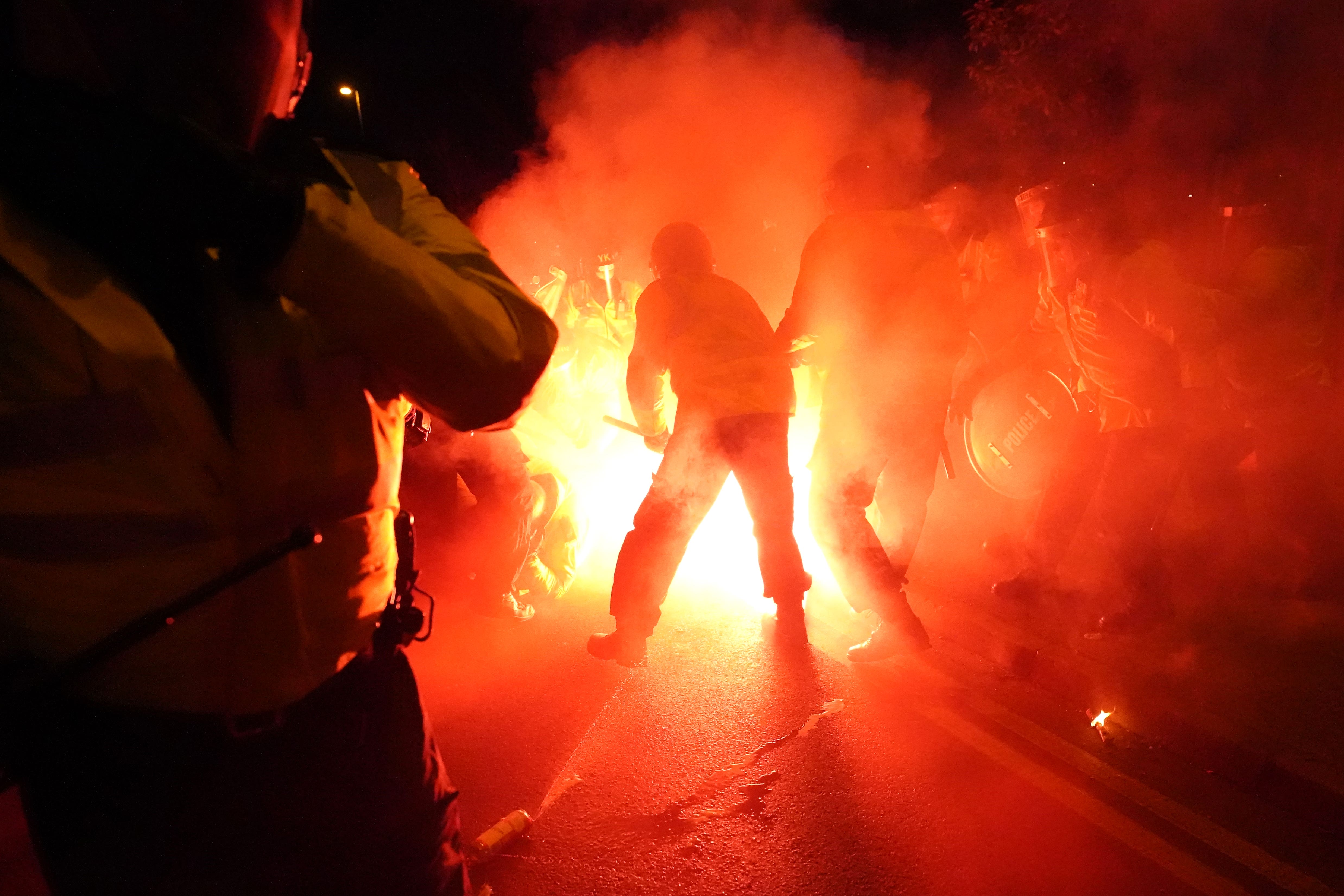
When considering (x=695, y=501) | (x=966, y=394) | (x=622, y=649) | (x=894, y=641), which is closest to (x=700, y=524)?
(x=695, y=501)

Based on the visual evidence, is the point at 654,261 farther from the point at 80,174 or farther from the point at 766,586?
the point at 80,174

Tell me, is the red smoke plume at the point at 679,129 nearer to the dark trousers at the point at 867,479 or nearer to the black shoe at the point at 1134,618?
the dark trousers at the point at 867,479

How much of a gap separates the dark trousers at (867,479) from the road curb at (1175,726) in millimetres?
569

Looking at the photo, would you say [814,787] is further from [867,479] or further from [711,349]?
[711,349]

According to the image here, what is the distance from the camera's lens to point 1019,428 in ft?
18.6

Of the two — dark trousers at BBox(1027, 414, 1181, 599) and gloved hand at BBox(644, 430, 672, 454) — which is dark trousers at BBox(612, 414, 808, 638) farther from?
dark trousers at BBox(1027, 414, 1181, 599)

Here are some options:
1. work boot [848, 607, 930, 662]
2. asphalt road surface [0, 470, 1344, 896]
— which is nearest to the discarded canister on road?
asphalt road surface [0, 470, 1344, 896]

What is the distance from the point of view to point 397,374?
108cm

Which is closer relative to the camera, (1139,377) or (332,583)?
(332,583)

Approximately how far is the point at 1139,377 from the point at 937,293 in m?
1.21

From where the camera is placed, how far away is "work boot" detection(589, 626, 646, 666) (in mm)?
3994

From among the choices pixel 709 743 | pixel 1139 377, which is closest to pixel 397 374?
pixel 709 743

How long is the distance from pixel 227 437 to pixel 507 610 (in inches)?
151

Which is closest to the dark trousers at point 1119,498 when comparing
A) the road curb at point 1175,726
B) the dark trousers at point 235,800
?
the road curb at point 1175,726
